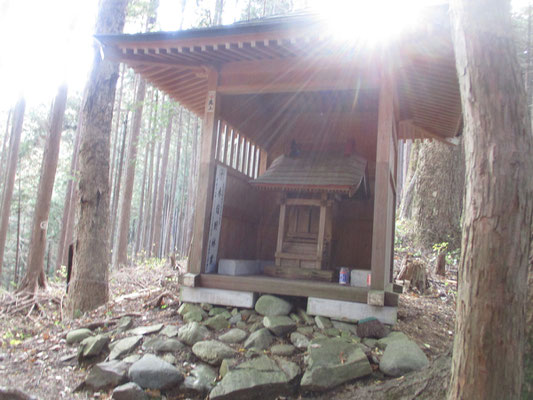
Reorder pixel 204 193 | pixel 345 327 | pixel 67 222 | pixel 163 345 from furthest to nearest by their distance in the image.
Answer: pixel 67 222 < pixel 204 193 < pixel 345 327 < pixel 163 345

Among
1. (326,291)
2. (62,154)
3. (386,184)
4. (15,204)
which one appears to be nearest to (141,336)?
(326,291)

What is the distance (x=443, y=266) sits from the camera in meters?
9.12

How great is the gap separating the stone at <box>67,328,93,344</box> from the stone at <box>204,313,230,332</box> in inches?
63.5

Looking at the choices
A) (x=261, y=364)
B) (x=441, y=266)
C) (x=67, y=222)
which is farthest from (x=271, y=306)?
(x=67, y=222)

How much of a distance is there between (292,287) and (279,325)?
25.1 inches

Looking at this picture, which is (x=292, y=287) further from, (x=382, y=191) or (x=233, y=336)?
(x=382, y=191)

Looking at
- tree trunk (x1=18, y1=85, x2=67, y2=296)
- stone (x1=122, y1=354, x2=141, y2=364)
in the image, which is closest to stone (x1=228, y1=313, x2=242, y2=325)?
stone (x1=122, y1=354, x2=141, y2=364)

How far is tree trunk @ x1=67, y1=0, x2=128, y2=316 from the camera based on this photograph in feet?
23.8

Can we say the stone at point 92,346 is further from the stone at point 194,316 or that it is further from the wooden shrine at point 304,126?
the wooden shrine at point 304,126

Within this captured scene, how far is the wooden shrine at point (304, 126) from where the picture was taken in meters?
5.11

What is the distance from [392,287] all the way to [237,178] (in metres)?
3.21

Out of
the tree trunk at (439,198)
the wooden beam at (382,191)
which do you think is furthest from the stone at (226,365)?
the tree trunk at (439,198)

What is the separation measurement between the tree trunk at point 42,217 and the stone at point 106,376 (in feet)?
25.9

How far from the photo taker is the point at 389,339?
4559mm
